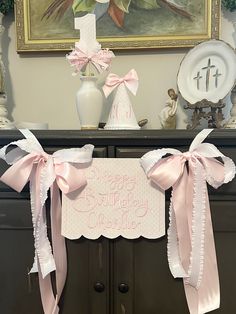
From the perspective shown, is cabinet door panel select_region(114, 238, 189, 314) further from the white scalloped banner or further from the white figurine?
the white figurine

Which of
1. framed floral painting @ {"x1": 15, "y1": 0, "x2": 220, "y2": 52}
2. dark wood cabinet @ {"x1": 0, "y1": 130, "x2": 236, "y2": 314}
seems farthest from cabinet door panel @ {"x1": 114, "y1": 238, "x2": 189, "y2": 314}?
framed floral painting @ {"x1": 15, "y1": 0, "x2": 220, "y2": 52}

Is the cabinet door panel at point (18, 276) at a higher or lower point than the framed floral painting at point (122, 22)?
lower

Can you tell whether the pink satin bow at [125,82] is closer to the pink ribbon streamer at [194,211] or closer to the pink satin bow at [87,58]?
the pink satin bow at [87,58]

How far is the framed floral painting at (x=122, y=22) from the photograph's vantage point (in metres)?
1.44

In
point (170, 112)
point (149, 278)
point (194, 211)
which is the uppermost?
point (170, 112)

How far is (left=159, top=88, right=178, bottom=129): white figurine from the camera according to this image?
4.46ft

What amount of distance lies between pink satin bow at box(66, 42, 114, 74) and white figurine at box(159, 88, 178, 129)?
10.8 inches

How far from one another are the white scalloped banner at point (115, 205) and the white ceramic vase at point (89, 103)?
187 millimetres

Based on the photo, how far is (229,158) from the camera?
103 cm

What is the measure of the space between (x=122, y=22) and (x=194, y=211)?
78 centimetres

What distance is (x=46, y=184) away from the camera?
103 centimetres

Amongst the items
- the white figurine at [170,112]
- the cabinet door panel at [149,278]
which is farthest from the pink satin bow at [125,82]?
the cabinet door panel at [149,278]

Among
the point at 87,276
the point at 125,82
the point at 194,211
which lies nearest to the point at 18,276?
the point at 87,276

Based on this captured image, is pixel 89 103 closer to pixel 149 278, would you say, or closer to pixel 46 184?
pixel 46 184
